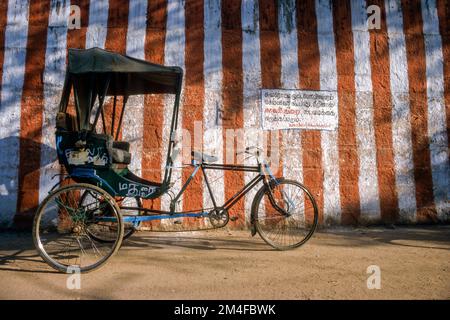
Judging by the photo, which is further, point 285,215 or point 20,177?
point 20,177

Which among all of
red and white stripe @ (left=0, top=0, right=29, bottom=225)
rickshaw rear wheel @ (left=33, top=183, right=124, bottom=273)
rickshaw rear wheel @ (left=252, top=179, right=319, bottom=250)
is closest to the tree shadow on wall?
red and white stripe @ (left=0, top=0, right=29, bottom=225)

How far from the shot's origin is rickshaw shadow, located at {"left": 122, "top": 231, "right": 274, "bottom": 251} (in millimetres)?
3867

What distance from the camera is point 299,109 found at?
5039 millimetres

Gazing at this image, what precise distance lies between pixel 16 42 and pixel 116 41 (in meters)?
1.35

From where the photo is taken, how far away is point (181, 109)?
4906mm

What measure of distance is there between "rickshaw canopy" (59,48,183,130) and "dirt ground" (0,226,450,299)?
1.39 meters

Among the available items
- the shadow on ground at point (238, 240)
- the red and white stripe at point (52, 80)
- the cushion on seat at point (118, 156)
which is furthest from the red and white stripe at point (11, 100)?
the cushion on seat at point (118, 156)

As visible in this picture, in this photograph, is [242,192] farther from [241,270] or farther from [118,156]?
[118,156]

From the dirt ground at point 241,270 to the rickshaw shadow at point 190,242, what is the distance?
0.04 feet

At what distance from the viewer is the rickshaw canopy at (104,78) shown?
3096 mm

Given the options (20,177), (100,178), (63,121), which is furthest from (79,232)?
(20,177)

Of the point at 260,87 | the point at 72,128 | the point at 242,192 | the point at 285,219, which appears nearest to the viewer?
the point at 72,128

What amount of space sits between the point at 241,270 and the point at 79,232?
1539mm

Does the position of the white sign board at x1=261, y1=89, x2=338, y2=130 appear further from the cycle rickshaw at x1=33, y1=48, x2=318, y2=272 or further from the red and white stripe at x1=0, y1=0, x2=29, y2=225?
the red and white stripe at x1=0, y1=0, x2=29, y2=225
